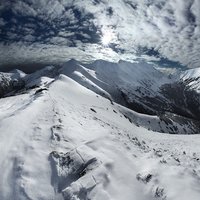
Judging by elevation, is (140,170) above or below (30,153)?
above

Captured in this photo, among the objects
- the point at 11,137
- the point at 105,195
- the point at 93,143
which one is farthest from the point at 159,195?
the point at 11,137

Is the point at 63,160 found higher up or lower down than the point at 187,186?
lower down

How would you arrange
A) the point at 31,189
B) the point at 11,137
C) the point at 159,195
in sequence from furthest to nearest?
the point at 11,137 → the point at 31,189 → the point at 159,195

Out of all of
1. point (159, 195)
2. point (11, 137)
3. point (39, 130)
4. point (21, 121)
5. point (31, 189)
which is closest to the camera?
point (159, 195)

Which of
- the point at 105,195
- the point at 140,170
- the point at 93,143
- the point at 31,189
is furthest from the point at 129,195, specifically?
the point at 93,143

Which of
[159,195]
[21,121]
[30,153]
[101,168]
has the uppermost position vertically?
[159,195]

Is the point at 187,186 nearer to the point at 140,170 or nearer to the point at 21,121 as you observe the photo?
the point at 140,170

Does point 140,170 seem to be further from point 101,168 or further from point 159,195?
point 159,195

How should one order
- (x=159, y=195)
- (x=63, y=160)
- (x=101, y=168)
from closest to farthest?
(x=159, y=195)
(x=101, y=168)
(x=63, y=160)

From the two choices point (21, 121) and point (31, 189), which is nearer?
point (31, 189)
